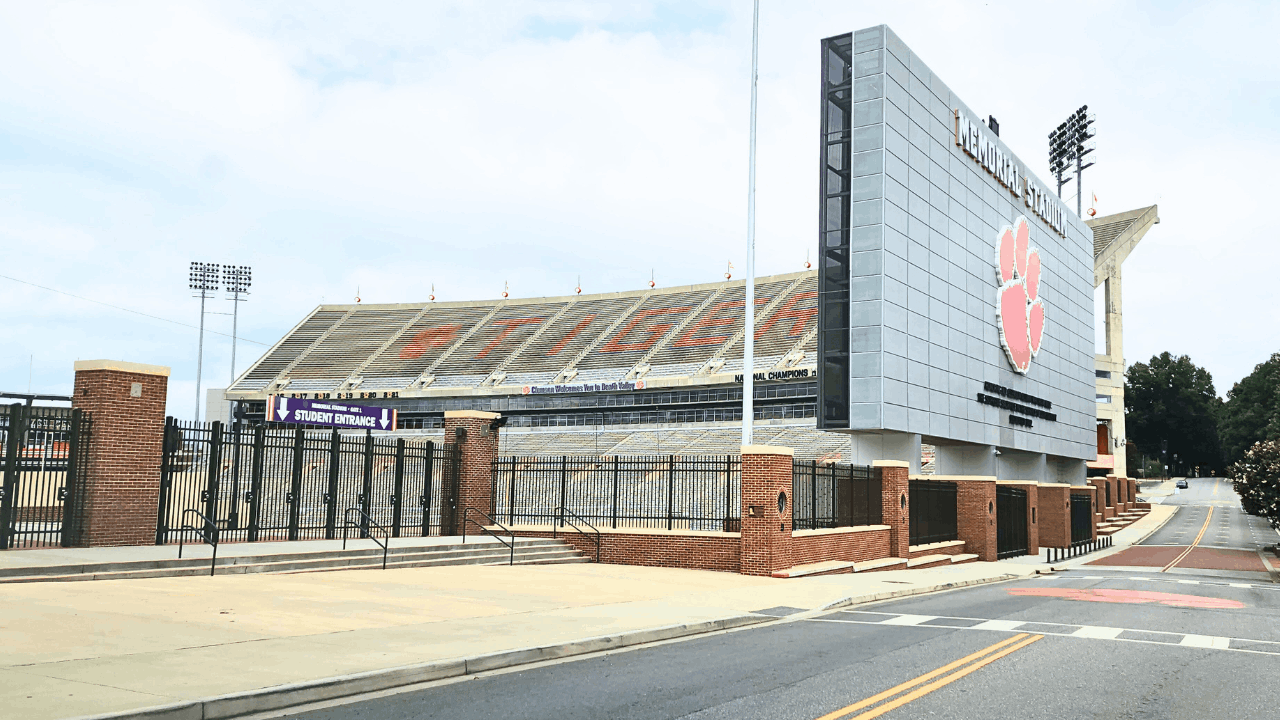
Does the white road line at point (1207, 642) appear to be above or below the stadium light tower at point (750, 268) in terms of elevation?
below

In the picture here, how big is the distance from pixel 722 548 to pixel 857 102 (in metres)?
20.9

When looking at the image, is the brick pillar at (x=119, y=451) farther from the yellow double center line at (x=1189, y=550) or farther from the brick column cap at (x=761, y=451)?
the yellow double center line at (x=1189, y=550)

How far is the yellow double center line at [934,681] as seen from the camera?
797 cm

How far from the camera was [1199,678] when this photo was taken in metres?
10.1

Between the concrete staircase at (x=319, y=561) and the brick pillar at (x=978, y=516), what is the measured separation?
17.0m

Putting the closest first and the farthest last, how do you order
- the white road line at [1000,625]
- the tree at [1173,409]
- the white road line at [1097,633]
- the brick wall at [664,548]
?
the white road line at [1097,633] → the white road line at [1000,625] → the brick wall at [664,548] → the tree at [1173,409]

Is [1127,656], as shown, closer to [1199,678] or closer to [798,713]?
[1199,678]

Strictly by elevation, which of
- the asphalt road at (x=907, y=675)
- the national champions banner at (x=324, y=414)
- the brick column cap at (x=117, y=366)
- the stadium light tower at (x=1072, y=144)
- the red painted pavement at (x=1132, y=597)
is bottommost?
the red painted pavement at (x=1132, y=597)

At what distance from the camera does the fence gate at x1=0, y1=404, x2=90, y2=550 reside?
54.7ft

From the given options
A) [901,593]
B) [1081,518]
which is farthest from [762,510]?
[1081,518]

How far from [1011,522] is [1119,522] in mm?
31935

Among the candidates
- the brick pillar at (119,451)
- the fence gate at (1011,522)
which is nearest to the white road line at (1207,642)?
the brick pillar at (119,451)

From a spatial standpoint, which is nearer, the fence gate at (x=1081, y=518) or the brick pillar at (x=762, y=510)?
the brick pillar at (x=762, y=510)

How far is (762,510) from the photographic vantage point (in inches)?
886
